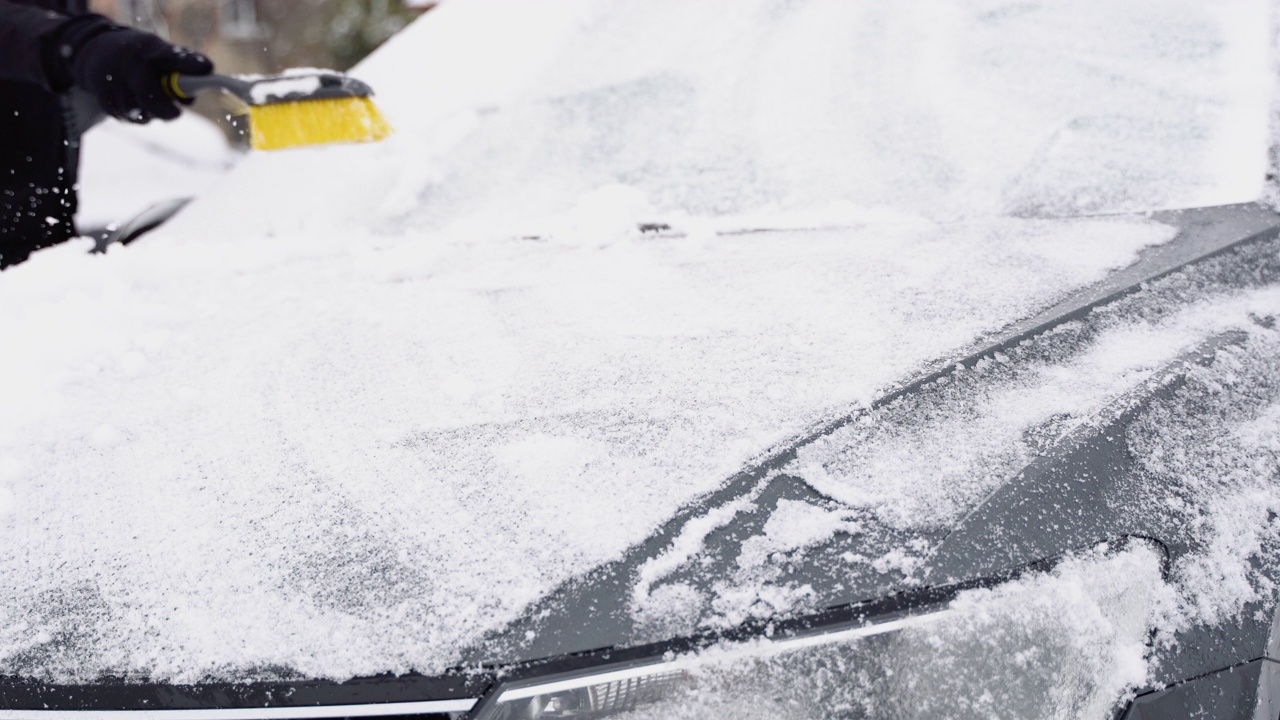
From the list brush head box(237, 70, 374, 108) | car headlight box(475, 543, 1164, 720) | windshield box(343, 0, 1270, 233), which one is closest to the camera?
car headlight box(475, 543, 1164, 720)

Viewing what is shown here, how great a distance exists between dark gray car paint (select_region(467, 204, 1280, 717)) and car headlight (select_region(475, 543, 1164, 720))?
3 centimetres

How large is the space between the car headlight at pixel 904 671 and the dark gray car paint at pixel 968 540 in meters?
0.03

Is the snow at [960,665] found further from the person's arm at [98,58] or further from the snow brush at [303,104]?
the person's arm at [98,58]

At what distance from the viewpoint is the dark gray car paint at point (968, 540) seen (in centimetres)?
82

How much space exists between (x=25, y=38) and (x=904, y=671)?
8.07 ft

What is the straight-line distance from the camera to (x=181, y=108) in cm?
229

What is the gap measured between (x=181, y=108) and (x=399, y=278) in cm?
119

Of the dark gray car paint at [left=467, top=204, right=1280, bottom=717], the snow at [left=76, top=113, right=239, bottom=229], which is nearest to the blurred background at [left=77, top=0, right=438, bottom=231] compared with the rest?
the snow at [left=76, top=113, right=239, bottom=229]

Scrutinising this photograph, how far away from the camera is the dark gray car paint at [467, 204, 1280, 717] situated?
2.69 feet

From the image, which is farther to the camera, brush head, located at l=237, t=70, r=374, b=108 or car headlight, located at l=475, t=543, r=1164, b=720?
brush head, located at l=237, t=70, r=374, b=108

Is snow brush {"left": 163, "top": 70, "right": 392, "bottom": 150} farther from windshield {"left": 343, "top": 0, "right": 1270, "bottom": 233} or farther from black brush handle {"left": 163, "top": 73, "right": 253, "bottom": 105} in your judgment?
windshield {"left": 343, "top": 0, "right": 1270, "bottom": 233}

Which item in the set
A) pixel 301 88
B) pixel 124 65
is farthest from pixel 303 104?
pixel 124 65

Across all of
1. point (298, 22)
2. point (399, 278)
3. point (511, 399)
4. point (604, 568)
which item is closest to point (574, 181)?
point (399, 278)

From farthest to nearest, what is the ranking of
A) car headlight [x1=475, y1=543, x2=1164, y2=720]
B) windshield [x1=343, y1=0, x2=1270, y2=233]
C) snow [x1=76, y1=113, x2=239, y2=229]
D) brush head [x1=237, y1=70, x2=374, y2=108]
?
snow [x1=76, y1=113, x2=239, y2=229] < brush head [x1=237, y1=70, x2=374, y2=108] < windshield [x1=343, y1=0, x2=1270, y2=233] < car headlight [x1=475, y1=543, x2=1164, y2=720]
